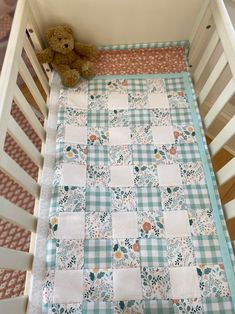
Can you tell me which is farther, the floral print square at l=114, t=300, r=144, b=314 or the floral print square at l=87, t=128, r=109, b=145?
the floral print square at l=87, t=128, r=109, b=145

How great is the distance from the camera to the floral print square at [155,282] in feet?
2.66

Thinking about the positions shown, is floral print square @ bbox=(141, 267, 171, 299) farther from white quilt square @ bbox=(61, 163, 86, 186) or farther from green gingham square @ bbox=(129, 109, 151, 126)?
green gingham square @ bbox=(129, 109, 151, 126)

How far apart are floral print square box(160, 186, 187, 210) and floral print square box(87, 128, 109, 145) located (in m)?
0.26

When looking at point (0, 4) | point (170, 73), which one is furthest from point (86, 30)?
point (0, 4)

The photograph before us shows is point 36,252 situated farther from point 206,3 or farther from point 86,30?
point 206,3

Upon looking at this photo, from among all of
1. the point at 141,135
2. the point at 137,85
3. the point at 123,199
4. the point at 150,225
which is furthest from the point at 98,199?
the point at 137,85

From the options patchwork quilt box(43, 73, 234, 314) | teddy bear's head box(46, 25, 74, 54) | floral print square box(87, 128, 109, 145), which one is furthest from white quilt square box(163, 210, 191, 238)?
teddy bear's head box(46, 25, 74, 54)

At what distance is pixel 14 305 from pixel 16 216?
22cm

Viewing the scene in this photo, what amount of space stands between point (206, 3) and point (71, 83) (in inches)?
22.4

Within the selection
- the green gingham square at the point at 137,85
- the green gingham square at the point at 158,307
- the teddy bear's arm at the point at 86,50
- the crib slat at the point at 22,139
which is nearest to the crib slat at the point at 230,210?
the green gingham square at the point at 158,307

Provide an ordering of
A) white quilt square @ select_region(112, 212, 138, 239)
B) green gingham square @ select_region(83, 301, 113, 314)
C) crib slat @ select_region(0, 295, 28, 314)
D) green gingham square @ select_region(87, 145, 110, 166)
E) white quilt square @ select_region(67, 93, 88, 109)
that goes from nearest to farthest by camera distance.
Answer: crib slat @ select_region(0, 295, 28, 314) → green gingham square @ select_region(83, 301, 113, 314) → white quilt square @ select_region(112, 212, 138, 239) → green gingham square @ select_region(87, 145, 110, 166) → white quilt square @ select_region(67, 93, 88, 109)

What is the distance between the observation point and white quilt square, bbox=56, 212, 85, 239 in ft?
2.89

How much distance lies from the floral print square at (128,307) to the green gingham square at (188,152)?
47cm

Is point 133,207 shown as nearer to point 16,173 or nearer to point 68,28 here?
point 16,173
